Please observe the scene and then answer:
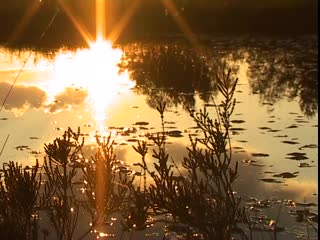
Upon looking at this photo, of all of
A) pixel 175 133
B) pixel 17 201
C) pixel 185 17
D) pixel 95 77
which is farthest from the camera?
pixel 185 17

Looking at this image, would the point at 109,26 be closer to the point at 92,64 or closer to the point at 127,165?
the point at 92,64

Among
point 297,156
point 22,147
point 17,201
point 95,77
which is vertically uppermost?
point 95,77

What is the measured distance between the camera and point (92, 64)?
75.6 ft

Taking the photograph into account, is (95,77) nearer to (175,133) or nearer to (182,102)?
(182,102)

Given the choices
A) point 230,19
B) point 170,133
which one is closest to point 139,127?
point 170,133

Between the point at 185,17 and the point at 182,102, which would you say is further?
the point at 185,17

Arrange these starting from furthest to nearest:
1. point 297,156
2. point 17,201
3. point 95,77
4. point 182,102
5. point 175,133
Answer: point 95,77 < point 182,102 < point 175,133 < point 297,156 < point 17,201

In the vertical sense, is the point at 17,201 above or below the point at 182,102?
below

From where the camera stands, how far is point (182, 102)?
15914 mm

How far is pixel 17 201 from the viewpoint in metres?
3.84

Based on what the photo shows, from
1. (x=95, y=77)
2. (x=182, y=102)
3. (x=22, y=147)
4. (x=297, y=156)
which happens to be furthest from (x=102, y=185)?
(x=95, y=77)

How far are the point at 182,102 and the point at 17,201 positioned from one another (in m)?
12.2

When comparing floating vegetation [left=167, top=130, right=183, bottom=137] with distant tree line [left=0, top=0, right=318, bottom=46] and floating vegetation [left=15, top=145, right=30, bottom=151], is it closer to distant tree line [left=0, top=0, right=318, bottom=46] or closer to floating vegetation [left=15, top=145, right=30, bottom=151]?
floating vegetation [left=15, top=145, right=30, bottom=151]

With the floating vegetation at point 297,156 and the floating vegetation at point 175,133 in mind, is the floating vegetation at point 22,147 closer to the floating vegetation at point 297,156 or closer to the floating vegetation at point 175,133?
the floating vegetation at point 175,133
